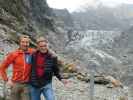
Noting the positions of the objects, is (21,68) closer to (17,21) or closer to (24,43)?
(24,43)

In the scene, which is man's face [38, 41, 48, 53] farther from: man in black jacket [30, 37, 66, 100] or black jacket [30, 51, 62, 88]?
black jacket [30, 51, 62, 88]

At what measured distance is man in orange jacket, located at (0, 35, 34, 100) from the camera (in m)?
9.81

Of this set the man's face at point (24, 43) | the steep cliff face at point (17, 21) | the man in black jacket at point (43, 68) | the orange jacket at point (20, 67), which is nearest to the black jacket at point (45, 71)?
the man in black jacket at point (43, 68)

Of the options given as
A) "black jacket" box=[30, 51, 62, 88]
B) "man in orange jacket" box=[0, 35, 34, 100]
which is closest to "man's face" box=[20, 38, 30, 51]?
"man in orange jacket" box=[0, 35, 34, 100]

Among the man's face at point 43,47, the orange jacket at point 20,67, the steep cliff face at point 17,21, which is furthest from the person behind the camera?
the steep cliff face at point 17,21

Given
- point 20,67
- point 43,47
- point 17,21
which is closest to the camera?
point 43,47

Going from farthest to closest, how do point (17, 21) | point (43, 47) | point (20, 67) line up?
point (17, 21) → point (20, 67) → point (43, 47)

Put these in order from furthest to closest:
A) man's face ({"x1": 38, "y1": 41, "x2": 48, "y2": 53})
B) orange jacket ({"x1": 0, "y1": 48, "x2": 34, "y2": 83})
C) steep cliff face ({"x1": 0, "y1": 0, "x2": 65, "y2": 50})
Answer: steep cliff face ({"x1": 0, "y1": 0, "x2": 65, "y2": 50}) < orange jacket ({"x1": 0, "y1": 48, "x2": 34, "y2": 83}) < man's face ({"x1": 38, "y1": 41, "x2": 48, "y2": 53})

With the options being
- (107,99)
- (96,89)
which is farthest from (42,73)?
(96,89)

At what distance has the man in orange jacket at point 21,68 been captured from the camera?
9.81 meters

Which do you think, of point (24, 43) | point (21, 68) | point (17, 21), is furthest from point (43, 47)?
point (17, 21)

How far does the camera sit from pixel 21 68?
32.2 feet

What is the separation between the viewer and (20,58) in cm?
984

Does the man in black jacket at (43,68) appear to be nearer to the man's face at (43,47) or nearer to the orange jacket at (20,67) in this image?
the man's face at (43,47)
